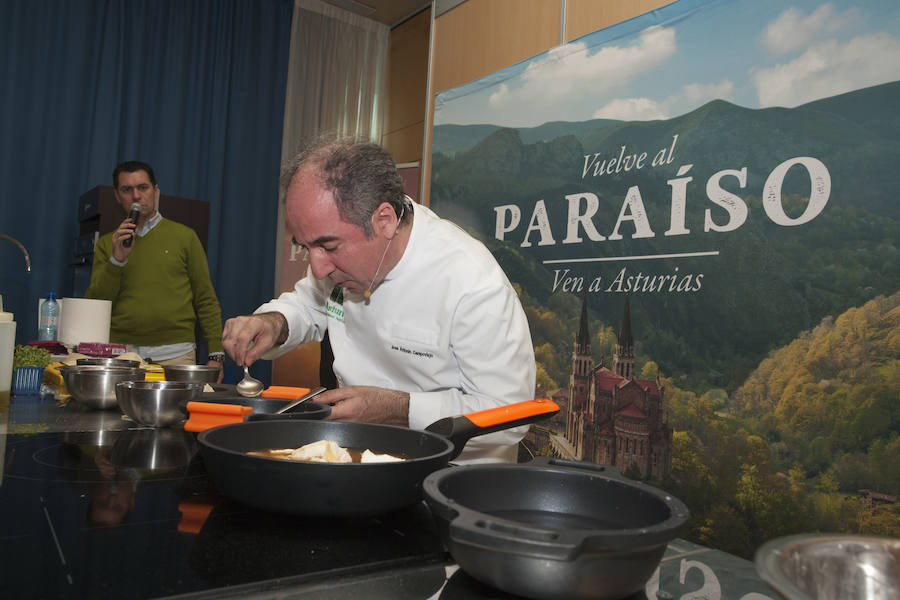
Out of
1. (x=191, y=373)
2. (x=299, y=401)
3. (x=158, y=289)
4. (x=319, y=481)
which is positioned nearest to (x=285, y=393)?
(x=299, y=401)

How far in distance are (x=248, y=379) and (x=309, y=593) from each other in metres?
0.91

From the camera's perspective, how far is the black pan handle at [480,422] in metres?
0.85

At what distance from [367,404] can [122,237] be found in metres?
2.44

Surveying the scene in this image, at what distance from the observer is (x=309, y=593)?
0.54 m

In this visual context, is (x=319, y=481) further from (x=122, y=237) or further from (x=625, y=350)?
(x=122, y=237)

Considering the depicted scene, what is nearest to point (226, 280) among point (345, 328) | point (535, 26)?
point (535, 26)

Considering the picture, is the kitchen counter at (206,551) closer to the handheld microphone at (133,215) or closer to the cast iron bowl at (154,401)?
the cast iron bowl at (154,401)

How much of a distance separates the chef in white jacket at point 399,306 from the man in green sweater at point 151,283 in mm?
1799

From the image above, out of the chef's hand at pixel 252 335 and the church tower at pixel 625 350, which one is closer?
the chef's hand at pixel 252 335

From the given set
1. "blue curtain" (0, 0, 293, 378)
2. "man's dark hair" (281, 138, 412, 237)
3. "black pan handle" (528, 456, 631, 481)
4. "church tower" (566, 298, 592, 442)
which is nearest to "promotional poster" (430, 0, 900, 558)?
"church tower" (566, 298, 592, 442)

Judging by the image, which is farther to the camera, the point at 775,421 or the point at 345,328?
the point at 775,421

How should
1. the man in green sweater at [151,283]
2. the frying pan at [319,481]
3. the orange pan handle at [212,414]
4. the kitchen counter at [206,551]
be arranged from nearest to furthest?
1. the kitchen counter at [206,551]
2. the frying pan at [319,481]
3. the orange pan handle at [212,414]
4. the man in green sweater at [151,283]

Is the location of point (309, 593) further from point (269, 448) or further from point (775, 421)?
point (775, 421)

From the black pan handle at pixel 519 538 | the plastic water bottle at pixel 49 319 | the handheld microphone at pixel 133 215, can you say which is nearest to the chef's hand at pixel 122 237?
the handheld microphone at pixel 133 215
